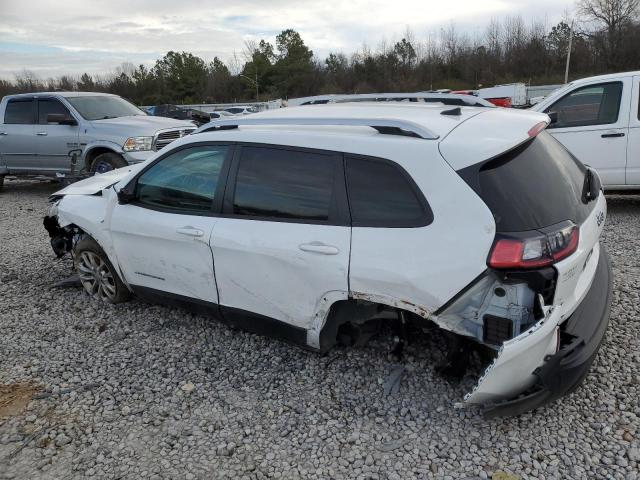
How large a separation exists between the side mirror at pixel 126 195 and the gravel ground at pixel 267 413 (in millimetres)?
1039

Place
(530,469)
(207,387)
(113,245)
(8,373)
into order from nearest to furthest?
(530,469) → (207,387) → (8,373) → (113,245)

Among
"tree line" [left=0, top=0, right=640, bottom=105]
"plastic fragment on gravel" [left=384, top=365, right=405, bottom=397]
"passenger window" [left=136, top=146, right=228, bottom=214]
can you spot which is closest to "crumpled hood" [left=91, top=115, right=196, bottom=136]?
"passenger window" [left=136, top=146, right=228, bottom=214]

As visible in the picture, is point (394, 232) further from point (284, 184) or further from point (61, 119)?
point (61, 119)

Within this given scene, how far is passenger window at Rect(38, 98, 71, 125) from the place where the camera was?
30.8ft

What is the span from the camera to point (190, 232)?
11.1ft

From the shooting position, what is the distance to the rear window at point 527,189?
243 cm

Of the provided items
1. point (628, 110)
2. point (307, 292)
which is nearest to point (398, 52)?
point (628, 110)

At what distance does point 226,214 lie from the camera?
3301mm

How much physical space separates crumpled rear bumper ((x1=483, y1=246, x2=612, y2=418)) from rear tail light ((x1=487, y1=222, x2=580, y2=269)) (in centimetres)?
48

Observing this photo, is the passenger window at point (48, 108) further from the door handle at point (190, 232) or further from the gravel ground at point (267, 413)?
the door handle at point (190, 232)

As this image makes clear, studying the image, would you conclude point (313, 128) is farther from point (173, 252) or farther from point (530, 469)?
point (530, 469)

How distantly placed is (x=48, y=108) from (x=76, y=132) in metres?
1.16

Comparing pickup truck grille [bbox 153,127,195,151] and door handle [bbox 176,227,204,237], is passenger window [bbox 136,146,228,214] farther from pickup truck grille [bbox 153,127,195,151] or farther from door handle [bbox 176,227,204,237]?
pickup truck grille [bbox 153,127,195,151]

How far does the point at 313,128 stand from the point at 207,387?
1816mm
